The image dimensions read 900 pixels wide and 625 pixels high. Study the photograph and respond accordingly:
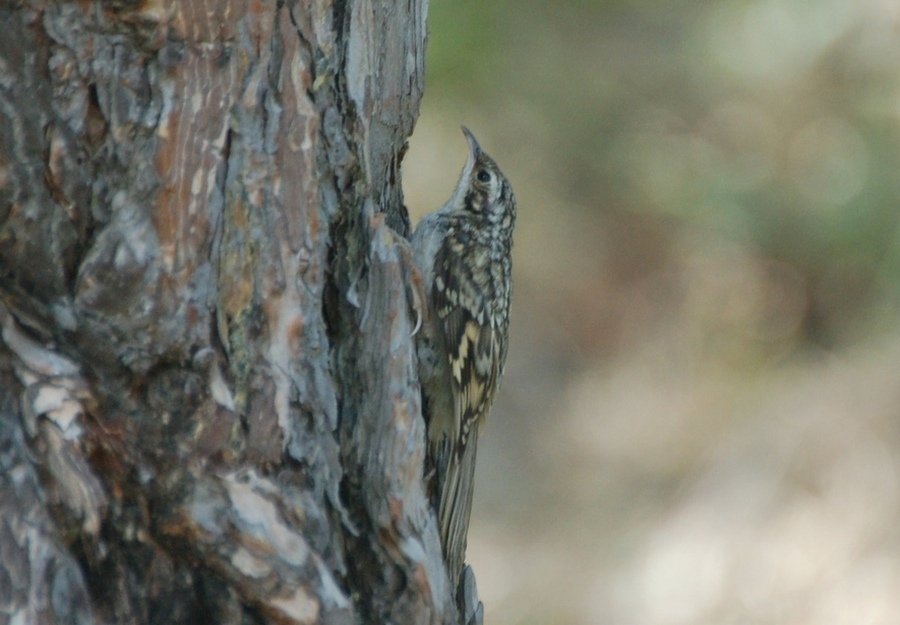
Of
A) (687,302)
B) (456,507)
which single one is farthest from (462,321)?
(687,302)

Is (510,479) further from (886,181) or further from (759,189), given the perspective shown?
(886,181)

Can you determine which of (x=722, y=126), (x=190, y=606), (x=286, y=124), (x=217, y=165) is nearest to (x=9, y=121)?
(x=217, y=165)

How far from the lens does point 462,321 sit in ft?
9.81

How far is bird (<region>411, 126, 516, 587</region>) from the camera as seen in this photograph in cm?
266

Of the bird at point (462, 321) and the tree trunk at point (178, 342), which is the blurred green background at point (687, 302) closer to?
the bird at point (462, 321)

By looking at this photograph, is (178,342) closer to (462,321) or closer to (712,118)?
(462,321)

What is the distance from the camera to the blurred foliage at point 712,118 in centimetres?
596

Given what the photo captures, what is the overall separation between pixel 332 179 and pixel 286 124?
0.15 m

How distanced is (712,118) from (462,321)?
13.6 feet

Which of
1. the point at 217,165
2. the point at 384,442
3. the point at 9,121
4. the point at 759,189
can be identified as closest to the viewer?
the point at 9,121

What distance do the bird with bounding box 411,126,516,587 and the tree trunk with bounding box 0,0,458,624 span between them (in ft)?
2.02

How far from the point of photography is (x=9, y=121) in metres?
1.62

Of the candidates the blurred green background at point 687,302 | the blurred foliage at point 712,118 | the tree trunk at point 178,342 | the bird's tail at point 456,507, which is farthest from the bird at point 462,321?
the blurred foliage at point 712,118

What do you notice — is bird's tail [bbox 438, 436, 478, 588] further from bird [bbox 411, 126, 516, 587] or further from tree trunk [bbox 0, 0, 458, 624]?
tree trunk [bbox 0, 0, 458, 624]
